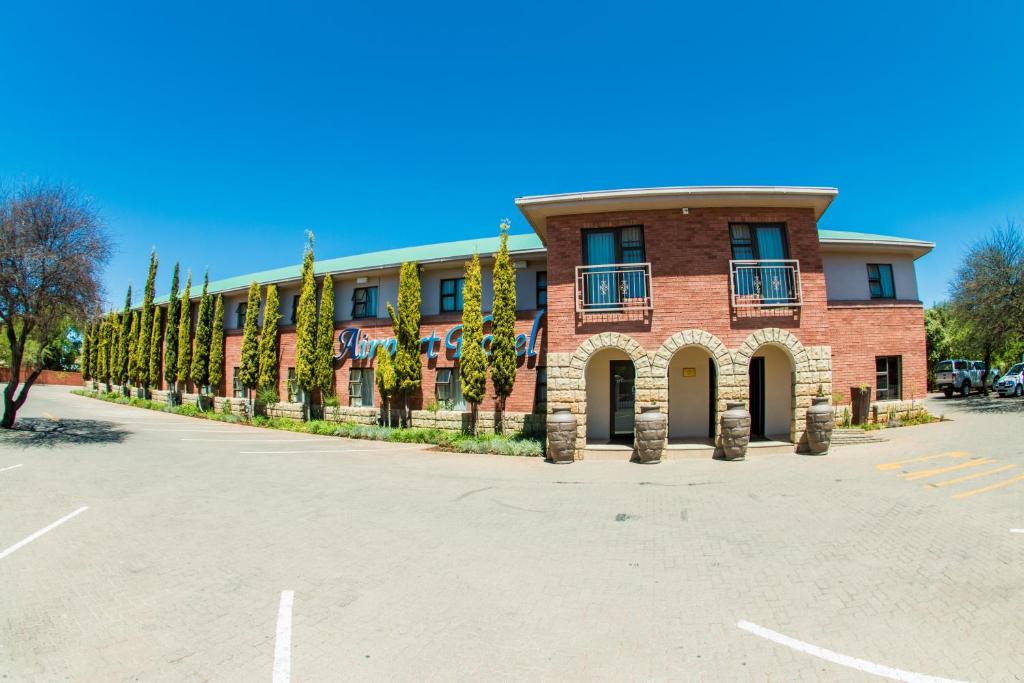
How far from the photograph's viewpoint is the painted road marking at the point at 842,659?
3.31m

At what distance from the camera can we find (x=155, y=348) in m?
30.8

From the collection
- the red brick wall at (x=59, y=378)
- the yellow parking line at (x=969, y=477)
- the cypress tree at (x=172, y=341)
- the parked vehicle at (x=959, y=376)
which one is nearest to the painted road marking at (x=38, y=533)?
the yellow parking line at (x=969, y=477)

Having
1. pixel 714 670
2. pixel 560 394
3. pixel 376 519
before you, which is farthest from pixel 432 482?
pixel 714 670

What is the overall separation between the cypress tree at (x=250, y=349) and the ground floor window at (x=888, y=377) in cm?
2730

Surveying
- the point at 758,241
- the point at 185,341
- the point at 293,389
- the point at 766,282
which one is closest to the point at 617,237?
the point at 758,241

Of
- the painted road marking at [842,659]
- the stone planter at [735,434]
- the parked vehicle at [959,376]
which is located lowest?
the painted road marking at [842,659]

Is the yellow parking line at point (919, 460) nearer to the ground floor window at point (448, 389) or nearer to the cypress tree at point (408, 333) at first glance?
the ground floor window at point (448, 389)

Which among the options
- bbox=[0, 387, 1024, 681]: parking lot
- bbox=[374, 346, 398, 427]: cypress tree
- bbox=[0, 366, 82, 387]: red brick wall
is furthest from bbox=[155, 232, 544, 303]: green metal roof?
bbox=[0, 366, 82, 387]: red brick wall

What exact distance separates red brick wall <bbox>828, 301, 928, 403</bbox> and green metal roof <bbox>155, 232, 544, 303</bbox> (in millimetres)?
11720

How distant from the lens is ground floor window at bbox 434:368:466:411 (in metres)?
18.1

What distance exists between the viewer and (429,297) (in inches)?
749

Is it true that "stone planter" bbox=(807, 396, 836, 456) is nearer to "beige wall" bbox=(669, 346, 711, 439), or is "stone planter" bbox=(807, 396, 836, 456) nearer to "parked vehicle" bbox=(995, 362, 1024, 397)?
"beige wall" bbox=(669, 346, 711, 439)

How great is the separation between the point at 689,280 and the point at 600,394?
4.55 m

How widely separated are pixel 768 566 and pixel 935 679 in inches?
79.7
